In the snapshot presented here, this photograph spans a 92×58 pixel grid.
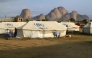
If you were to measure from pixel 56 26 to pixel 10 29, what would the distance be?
6882 mm

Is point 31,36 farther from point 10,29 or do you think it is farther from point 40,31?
point 10,29

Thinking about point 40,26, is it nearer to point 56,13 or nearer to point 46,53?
point 46,53

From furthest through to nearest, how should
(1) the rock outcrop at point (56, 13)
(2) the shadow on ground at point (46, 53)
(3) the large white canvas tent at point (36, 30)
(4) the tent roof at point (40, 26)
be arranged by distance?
1. (1) the rock outcrop at point (56, 13)
2. (4) the tent roof at point (40, 26)
3. (3) the large white canvas tent at point (36, 30)
4. (2) the shadow on ground at point (46, 53)

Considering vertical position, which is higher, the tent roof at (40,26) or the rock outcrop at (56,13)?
the rock outcrop at (56,13)

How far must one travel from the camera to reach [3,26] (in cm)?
3148

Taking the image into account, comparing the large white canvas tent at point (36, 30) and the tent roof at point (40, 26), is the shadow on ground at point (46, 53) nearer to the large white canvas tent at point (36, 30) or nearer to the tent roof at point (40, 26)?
the large white canvas tent at point (36, 30)

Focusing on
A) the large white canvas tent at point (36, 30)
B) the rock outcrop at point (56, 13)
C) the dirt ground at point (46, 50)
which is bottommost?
the dirt ground at point (46, 50)

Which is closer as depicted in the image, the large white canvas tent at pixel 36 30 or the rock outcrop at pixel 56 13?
the large white canvas tent at pixel 36 30

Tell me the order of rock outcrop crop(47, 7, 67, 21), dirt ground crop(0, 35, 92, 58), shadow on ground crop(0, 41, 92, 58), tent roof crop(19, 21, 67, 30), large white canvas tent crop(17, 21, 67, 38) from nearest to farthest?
shadow on ground crop(0, 41, 92, 58)
dirt ground crop(0, 35, 92, 58)
large white canvas tent crop(17, 21, 67, 38)
tent roof crop(19, 21, 67, 30)
rock outcrop crop(47, 7, 67, 21)

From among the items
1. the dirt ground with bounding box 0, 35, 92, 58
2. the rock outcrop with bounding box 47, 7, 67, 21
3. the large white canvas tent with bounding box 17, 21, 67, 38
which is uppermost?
the rock outcrop with bounding box 47, 7, 67, 21

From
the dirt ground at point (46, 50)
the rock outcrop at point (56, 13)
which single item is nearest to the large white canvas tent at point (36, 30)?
the dirt ground at point (46, 50)

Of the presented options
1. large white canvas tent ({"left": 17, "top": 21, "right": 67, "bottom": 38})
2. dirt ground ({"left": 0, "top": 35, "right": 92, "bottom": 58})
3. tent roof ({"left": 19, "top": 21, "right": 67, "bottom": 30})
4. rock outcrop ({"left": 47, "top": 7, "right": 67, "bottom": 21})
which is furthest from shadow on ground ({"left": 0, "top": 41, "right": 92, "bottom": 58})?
rock outcrop ({"left": 47, "top": 7, "right": 67, "bottom": 21})

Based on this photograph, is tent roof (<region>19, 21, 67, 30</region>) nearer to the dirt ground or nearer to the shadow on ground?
the dirt ground

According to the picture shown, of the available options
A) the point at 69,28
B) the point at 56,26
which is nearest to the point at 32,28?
the point at 56,26
